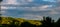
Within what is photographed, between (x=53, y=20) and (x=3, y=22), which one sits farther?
(x=3, y=22)

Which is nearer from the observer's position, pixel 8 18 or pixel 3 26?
pixel 3 26

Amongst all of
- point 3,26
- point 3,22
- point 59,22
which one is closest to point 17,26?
point 3,26

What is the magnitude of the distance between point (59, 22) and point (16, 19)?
4087 millimetres

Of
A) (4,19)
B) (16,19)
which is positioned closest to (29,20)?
(16,19)

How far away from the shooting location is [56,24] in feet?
45.4

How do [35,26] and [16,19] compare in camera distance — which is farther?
[16,19]

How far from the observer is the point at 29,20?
15828 mm

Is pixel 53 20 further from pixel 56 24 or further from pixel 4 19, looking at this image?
pixel 4 19

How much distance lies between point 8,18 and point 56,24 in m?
4.73

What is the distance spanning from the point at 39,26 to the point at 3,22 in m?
3.50

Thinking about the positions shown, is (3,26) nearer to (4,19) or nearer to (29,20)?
(4,19)

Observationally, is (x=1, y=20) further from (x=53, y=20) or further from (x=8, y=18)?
(x=53, y=20)

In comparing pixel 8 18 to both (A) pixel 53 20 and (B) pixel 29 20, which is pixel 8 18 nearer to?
(B) pixel 29 20

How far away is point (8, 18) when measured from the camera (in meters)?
16.0
